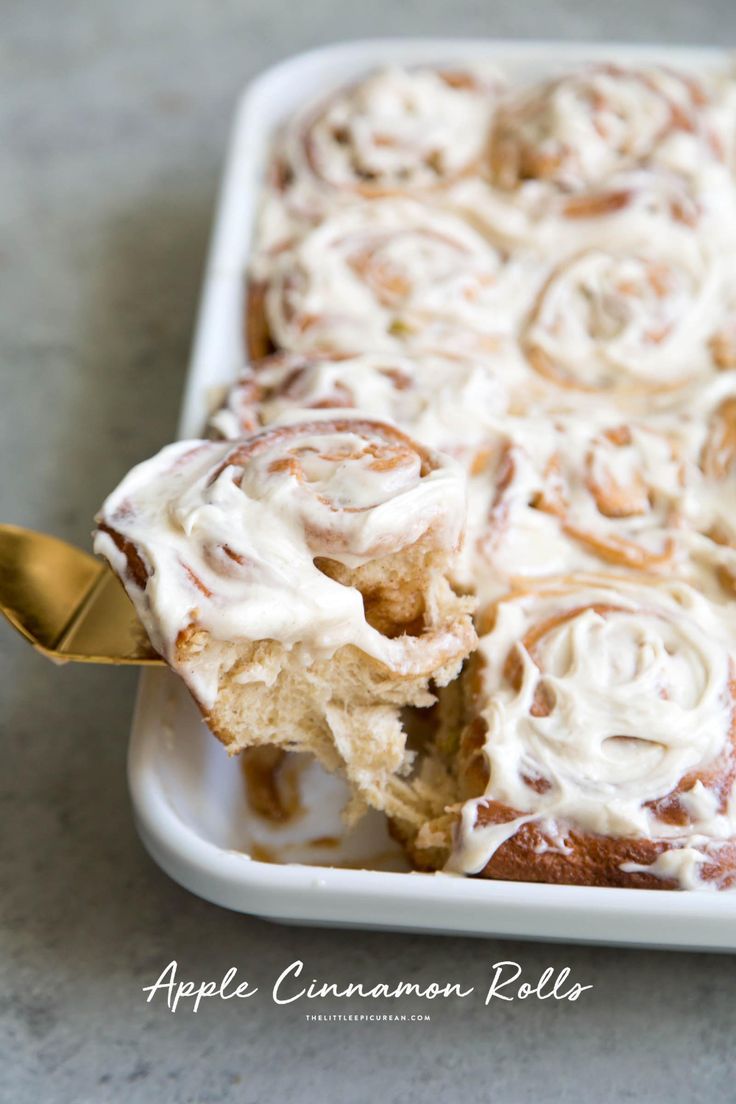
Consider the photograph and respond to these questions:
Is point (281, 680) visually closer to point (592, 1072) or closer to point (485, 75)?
point (592, 1072)

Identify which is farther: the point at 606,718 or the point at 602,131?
the point at 602,131

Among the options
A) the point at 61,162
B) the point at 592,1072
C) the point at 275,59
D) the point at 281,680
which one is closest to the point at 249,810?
the point at 281,680

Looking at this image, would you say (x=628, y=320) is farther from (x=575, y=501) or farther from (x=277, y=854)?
(x=277, y=854)

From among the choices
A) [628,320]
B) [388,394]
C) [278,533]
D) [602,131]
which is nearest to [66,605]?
[278,533]

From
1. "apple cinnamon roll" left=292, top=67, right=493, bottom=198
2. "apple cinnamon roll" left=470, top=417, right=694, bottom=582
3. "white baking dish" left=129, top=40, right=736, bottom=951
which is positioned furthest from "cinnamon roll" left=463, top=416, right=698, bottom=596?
"apple cinnamon roll" left=292, top=67, right=493, bottom=198

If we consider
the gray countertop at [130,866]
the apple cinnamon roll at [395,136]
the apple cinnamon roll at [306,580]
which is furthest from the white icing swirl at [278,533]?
the apple cinnamon roll at [395,136]

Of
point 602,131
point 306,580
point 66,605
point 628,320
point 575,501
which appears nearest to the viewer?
point 306,580
